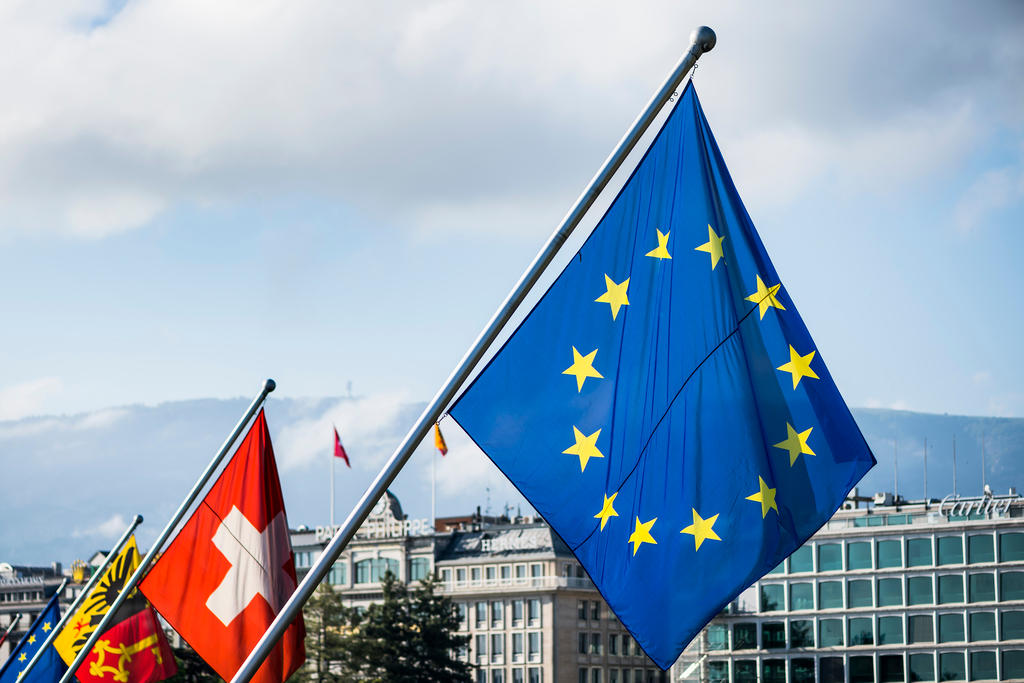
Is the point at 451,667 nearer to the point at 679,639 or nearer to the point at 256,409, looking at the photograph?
the point at 256,409

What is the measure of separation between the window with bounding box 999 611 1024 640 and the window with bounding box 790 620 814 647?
15017 millimetres

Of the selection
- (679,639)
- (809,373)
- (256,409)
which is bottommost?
(679,639)

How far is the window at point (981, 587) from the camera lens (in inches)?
4916

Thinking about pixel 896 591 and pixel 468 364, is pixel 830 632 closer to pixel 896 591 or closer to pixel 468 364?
pixel 896 591

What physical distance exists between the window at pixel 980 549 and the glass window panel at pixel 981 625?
422cm

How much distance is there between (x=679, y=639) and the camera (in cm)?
1481

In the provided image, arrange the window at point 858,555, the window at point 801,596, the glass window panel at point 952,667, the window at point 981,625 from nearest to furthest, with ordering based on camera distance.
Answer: the window at point 981,625, the glass window panel at point 952,667, the window at point 858,555, the window at point 801,596

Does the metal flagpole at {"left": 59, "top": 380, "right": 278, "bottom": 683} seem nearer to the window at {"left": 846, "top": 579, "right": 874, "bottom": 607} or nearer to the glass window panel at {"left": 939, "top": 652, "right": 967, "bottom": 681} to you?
the glass window panel at {"left": 939, "top": 652, "right": 967, "bottom": 681}

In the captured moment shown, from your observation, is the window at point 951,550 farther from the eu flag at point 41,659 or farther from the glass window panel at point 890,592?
the eu flag at point 41,659

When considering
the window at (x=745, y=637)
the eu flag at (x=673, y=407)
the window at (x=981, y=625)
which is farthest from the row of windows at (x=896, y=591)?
the eu flag at (x=673, y=407)

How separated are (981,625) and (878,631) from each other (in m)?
7.97

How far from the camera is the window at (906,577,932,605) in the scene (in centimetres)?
12775

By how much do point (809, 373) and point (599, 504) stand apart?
2202 millimetres

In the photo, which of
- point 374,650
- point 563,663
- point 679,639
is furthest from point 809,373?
point 563,663
